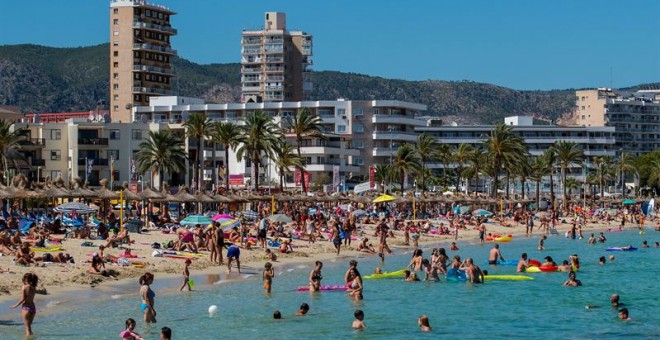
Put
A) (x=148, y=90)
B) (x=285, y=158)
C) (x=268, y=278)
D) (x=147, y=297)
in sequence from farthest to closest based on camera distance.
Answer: (x=148, y=90)
(x=285, y=158)
(x=268, y=278)
(x=147, y=297)

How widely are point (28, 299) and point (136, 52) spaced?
337 ft

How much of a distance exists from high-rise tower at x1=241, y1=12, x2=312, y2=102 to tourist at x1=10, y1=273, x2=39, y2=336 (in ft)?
430

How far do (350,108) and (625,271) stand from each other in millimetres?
72754

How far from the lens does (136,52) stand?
123562 mm

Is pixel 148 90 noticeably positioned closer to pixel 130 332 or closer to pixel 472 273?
pixel 472 273

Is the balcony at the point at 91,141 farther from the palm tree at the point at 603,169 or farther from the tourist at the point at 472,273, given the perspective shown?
the palm tree at the point at 603,169

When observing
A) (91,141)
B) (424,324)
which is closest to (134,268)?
(424,324)

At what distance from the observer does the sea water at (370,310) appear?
1056 inches

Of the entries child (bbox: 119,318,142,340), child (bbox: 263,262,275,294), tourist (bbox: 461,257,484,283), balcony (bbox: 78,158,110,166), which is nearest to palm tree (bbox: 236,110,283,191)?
balcony (bbox: 78,158,110,166)

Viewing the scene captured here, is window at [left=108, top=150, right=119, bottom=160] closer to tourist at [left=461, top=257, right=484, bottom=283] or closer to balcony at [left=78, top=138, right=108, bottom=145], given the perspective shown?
balcony at [left=78, top=138, right=108, bottom=145]

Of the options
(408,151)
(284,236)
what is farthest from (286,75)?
(284,236)

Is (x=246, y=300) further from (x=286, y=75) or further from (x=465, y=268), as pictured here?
(x=286, y=75)

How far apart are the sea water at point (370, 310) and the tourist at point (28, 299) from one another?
46cm

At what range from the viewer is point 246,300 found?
1286 inches
